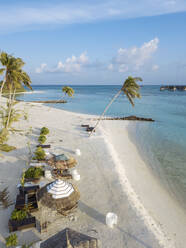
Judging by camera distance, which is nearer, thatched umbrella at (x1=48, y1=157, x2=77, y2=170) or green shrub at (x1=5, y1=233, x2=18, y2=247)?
green shrub at (x1=5, y1=233, x2=18, y2=247)

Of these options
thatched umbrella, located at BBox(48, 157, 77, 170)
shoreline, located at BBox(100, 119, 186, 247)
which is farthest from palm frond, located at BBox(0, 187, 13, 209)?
shoreline, located at BBox(100, 119, 186, 247)

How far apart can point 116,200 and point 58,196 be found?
3.53 meters

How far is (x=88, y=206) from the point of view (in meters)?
8.86

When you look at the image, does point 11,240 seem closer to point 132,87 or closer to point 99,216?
point 99,216

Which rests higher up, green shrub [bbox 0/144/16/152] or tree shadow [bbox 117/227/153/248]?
green shrub [bbox 0/144/16/152]

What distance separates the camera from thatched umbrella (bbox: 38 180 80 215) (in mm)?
7385

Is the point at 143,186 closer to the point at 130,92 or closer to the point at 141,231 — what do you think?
the point at 141,231

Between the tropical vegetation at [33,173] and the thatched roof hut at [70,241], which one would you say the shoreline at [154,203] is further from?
the tropical vegetation at [33,173]

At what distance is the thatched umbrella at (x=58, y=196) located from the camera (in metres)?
7.39

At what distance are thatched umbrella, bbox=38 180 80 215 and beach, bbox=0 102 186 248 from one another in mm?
947

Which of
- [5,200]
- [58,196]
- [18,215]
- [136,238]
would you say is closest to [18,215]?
[18,215]

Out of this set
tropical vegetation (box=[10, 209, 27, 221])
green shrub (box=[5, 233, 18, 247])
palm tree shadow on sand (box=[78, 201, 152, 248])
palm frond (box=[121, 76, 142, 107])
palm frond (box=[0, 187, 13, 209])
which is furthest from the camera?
palm frond (box=[121, 76, 142, 107])

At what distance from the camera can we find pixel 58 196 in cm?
750

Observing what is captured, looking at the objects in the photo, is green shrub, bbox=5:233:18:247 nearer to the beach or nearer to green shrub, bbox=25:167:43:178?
the beach
